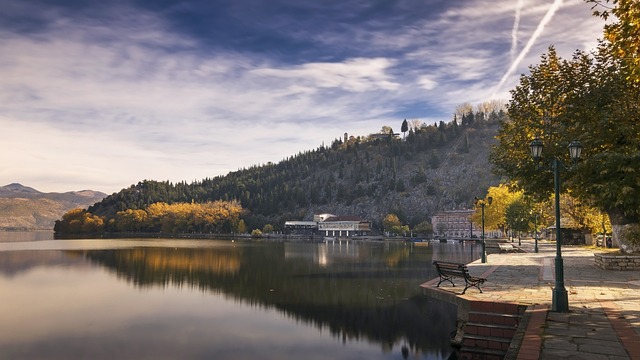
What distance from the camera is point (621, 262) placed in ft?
82.4

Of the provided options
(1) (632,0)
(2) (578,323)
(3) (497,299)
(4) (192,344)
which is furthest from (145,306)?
(1) (632,0)

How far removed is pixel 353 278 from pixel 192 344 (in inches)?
871

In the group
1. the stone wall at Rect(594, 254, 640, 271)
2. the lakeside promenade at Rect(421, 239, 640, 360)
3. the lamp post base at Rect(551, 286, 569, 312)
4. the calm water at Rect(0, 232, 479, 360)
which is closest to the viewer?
the lakeside promenade at Rect(421, 239, 640, 360)

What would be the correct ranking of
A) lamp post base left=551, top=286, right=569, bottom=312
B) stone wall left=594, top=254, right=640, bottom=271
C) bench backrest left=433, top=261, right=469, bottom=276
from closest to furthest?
lamp post base left=551, top=286, right=569, bottom=312, bench backrest left=433, top=261, right=469, bottom=276, stone wall left=594, top=254, right=640, bottom=271

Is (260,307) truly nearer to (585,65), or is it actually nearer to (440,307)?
(440,307)

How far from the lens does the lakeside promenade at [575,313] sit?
386 inches

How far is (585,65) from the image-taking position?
27172 millimetres

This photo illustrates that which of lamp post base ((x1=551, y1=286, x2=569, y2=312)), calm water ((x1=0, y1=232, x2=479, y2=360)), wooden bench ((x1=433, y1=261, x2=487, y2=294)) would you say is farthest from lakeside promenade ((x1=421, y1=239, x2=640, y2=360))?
calm water ((x1=0, y1=232, x2=479, y2=360))

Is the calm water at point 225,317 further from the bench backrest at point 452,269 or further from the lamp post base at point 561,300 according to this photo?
the lamp post base at point 561,300

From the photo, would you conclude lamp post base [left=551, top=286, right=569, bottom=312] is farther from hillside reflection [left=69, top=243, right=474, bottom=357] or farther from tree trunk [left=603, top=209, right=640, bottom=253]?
tree trunk [left=603, top=209, right=640, bottom=253]

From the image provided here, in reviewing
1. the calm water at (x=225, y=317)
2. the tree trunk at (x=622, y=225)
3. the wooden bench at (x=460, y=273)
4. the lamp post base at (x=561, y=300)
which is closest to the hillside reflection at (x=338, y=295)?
the calm water at (x=225, y=317)

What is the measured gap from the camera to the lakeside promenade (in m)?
9.80

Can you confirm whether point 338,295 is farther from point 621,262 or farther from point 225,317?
point 621,262

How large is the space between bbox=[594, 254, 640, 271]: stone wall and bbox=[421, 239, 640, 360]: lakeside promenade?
2.14ft
